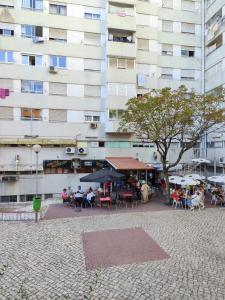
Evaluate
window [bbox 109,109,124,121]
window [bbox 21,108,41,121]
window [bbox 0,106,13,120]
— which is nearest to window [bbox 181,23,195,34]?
window [bbox 109,109,124,121]

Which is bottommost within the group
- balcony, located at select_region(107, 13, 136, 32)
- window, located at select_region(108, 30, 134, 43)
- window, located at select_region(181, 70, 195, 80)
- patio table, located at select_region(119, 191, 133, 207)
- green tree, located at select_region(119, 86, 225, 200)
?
patio table, located at select_region(119, 191, 133, 207)

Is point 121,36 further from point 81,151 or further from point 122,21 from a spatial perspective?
point 81,151

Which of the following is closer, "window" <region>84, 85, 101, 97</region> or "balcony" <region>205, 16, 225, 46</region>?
"balcony" <region>205, 16, 225, 46</region>

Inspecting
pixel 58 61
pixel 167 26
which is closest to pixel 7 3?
pixel 58 61

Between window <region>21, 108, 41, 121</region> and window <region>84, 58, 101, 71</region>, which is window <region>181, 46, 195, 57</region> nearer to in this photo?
window <region>84, 58, 101, 71</region>

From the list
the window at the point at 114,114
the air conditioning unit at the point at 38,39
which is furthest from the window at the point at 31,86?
the window at the point at 114,114

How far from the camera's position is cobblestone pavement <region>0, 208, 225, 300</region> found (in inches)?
337

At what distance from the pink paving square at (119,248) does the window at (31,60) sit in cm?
1825

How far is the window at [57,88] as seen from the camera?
28.0m

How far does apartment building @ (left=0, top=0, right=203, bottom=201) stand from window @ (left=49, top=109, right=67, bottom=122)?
89 millimetres

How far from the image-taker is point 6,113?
26766 millimetres

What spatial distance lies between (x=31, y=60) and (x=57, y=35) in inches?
131

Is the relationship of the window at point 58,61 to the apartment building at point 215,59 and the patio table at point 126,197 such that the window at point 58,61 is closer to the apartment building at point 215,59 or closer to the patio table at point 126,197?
the patio table at point 126,197

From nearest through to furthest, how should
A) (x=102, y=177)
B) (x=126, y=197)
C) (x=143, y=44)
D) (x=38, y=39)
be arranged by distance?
(x=102, y=177), (x=126, y=197), (x=38, y=39), (x=143, y=44)
